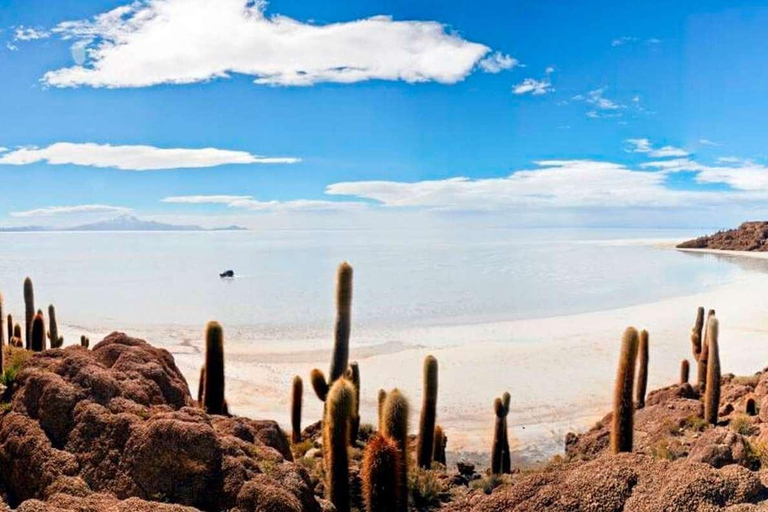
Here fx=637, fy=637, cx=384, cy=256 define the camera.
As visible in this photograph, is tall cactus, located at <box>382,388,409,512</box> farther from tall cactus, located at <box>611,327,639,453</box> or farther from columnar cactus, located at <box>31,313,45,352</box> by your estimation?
columnar cactus, located at <box>31,313,45,352</box>

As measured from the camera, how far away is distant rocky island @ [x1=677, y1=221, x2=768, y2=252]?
104 metres

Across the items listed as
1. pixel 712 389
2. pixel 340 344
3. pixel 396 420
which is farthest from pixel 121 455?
pixel 712 389

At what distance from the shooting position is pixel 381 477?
743 cm

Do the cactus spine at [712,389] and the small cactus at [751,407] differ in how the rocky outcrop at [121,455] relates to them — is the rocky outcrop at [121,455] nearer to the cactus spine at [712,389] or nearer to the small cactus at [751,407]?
the cactus spine at [712,389]

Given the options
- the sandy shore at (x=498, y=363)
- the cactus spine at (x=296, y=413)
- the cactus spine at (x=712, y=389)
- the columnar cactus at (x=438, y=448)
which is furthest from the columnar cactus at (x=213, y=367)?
the cactus spine at (x=712, y=389)

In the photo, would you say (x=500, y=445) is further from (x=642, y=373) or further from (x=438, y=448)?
(x=642, y=373)

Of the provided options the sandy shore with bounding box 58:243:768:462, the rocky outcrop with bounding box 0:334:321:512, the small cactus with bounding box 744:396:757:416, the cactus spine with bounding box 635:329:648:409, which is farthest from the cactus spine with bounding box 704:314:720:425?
the rocky outcrop with bounding box 0:334:321:512

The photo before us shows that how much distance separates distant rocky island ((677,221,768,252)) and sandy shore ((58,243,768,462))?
2869 inches

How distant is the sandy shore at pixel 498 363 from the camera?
766 inches

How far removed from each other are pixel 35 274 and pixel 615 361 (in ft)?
216

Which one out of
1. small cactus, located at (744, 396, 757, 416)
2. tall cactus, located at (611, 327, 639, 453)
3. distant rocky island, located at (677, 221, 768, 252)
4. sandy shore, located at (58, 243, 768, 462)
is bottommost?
sandy shore, located at (58, 243, 768, 462)

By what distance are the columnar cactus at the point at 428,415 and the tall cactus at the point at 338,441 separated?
4794 mm

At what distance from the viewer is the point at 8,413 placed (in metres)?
7.31

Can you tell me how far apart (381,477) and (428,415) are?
20.6 feet
